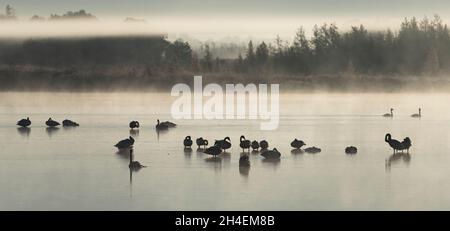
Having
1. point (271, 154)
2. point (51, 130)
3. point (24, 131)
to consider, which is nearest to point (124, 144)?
point (271, 154)

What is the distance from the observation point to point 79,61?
52.4 metres

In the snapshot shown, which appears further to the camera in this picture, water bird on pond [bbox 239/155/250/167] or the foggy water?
water bird on pond [bbox 239/155/250/167]

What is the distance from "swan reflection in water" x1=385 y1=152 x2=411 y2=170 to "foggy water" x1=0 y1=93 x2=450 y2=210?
0.03 meters

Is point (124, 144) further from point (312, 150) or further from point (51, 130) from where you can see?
point (51, 130)

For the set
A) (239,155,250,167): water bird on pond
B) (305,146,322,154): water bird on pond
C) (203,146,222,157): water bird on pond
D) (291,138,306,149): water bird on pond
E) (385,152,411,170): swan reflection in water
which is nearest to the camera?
(239,155,250,167): water bird on pond

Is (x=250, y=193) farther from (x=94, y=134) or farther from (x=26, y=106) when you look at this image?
(x=26, y=106)

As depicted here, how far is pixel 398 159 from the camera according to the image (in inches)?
757

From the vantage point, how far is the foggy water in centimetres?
1377

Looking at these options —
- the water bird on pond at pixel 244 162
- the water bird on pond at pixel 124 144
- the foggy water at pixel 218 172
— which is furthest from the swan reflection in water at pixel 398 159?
the water bird on pond at pixel 124 144

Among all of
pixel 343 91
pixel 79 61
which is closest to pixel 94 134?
pixel 79 61

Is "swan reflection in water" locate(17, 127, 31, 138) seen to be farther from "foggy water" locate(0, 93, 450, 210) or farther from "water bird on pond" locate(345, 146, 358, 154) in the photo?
"water bird on pond" locate(345, 146, 358, 154)

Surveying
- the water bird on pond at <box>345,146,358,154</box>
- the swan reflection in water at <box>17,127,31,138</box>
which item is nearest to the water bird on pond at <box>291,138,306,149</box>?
the water bird on pond at <box>345,146,358,154</box>

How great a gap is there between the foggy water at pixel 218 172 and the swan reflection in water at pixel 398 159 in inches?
1.0

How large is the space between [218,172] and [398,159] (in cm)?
429
